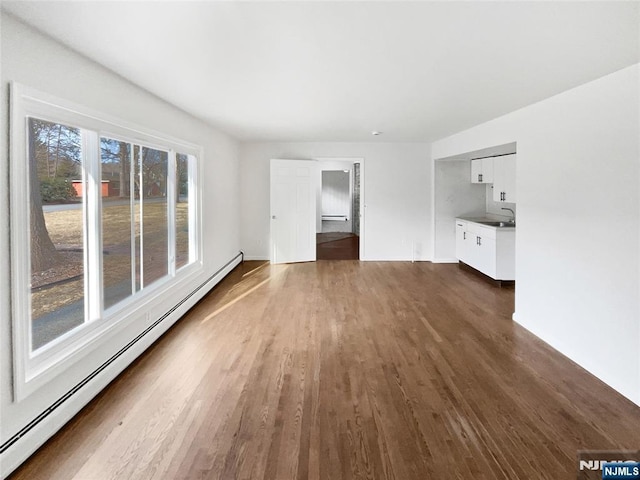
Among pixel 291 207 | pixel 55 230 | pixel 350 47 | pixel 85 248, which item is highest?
pixel 350 47

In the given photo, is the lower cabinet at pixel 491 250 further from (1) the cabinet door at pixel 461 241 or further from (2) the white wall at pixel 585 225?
(2) the white wall at pixel 585 225

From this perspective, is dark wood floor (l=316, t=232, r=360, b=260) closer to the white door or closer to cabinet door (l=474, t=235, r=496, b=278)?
the white door

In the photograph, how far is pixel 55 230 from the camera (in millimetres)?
2492

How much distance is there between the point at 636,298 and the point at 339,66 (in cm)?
267

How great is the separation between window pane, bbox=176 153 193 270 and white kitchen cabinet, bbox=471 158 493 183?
4767mm

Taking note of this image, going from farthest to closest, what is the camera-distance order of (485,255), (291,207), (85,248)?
(291,207) < (485,255) < (85,248)

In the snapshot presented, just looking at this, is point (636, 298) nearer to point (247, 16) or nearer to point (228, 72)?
point (247, 16)

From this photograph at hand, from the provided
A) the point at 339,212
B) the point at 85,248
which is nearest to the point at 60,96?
the point at 85,248

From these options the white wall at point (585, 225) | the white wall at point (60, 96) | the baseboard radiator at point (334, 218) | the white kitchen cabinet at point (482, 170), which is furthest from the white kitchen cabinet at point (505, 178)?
the baseboard radiator at point (334, 218)

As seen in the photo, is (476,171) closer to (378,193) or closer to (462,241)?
(462,241)

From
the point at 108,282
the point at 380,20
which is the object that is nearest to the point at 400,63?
the point at 380,20

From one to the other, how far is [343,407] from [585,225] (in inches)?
96.5

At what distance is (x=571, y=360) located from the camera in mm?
3303

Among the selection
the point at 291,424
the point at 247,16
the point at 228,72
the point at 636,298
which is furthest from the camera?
the point at 228,72
